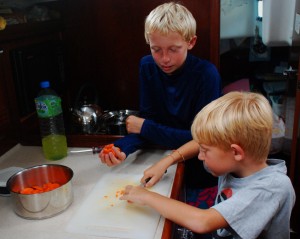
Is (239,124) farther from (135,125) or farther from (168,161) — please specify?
(135,125)

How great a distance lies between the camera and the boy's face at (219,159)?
0.87 metres

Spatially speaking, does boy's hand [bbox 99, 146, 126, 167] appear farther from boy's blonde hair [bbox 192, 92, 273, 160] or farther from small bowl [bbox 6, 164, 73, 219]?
boy's blonde hair [bbox 192, 92, 273, 160]

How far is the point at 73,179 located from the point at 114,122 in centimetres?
48

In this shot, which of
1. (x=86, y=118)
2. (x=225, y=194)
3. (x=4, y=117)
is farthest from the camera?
(x=86, y=118)

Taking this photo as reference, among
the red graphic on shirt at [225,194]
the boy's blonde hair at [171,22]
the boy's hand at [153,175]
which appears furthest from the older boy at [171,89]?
the red graphic on shirt at [225,194]

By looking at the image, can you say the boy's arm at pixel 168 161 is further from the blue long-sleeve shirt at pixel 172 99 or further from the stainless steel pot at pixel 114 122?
the stainless steel pot at pixel 114 122

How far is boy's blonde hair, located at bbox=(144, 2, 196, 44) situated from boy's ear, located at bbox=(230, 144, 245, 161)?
0.44 m

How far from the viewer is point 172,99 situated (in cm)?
123

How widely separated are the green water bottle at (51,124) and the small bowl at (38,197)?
0.73 feet

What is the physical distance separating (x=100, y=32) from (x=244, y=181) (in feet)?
3.96

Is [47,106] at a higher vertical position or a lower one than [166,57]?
lower

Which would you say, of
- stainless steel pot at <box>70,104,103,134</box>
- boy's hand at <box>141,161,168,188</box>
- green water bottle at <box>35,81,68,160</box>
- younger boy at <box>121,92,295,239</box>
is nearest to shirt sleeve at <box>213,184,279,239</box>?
younger boy at <box>121,92,295,239</box>

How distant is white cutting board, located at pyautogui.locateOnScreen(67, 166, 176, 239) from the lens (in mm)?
831

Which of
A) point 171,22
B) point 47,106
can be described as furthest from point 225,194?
point 47,106
